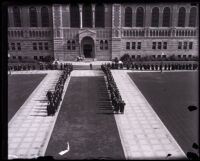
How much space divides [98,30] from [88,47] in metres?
3.44

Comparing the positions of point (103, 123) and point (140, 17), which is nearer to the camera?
point (103, 123)

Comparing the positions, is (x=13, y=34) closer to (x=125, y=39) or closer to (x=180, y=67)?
(x=125, y=39)

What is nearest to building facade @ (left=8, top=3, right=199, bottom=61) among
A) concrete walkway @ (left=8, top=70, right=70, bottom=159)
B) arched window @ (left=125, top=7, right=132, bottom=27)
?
arched window @ (left=125, top=7, right=132, bottom=27)

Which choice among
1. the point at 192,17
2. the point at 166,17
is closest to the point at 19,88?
the point at 166,17

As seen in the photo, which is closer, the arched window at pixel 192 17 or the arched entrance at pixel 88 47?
the arched window at pixel 192 17

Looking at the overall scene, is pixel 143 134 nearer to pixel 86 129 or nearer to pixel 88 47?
pixel 86 129

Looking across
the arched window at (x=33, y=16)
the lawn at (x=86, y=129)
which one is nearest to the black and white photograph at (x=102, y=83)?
the lawn at (x=86, y=129)

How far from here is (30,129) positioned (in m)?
16.5

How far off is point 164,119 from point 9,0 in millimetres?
16648

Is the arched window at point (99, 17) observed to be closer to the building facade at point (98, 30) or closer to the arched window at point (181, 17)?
the building facade at point (98, 30)

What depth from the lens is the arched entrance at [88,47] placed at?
44.9 m

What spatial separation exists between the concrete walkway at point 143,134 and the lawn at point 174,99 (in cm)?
49

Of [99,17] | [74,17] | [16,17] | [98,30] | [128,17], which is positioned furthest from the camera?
[128,17]

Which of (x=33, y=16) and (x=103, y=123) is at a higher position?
(x=33, y=16)
